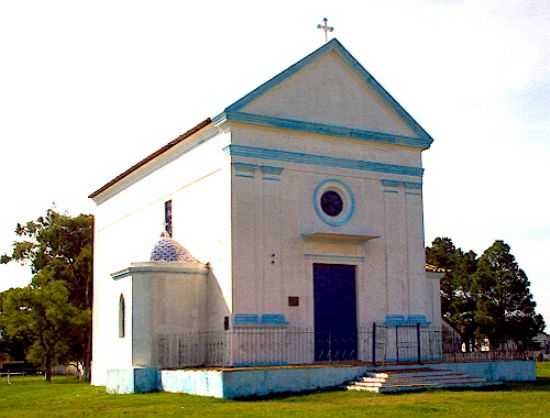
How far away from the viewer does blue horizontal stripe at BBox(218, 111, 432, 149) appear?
79.9ft

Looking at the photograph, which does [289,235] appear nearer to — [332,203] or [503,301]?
[332,203]

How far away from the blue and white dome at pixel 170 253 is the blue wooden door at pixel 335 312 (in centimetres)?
389

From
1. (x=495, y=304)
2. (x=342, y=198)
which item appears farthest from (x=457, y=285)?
(x=342, y=198)

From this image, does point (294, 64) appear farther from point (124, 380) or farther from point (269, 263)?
point (124, 380)

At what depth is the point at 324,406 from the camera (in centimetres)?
1775

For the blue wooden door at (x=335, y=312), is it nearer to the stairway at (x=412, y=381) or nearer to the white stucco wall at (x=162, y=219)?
the white stucco wall at (x=162, y=219)

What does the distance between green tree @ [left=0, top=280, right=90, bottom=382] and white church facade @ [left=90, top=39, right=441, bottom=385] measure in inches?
539

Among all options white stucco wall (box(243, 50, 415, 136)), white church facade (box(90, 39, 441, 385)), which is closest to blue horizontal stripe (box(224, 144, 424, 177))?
white church facade (box(90, 39, 441, 385))

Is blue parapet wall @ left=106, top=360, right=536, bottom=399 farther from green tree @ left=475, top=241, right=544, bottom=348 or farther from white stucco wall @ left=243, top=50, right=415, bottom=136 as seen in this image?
green tree @ left=475, top=241, right=544, bottom=348

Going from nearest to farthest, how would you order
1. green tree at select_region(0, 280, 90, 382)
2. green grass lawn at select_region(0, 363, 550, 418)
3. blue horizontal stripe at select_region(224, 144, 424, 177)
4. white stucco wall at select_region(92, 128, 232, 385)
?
1. green grass lawn at select_region(0, 363, 550, 418)
2. blue horizontal stripe at select_region(224, 144, 424, 177)
3. white stucco wall at select_region(92, 128, 232, 385)
4. green tree at select_region(0, 280, 90, 382)

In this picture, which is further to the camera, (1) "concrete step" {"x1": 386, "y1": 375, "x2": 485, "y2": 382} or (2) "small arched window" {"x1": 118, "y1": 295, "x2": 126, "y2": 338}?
(2) "small arched window" {"x1": 118, "y1": 295, "x2": 126, "y2": 338}

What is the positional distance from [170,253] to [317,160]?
5.19 m

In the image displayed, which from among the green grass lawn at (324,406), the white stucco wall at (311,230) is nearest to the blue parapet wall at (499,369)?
the green grass lawn at (324,406)

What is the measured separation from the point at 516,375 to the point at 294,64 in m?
11.4
